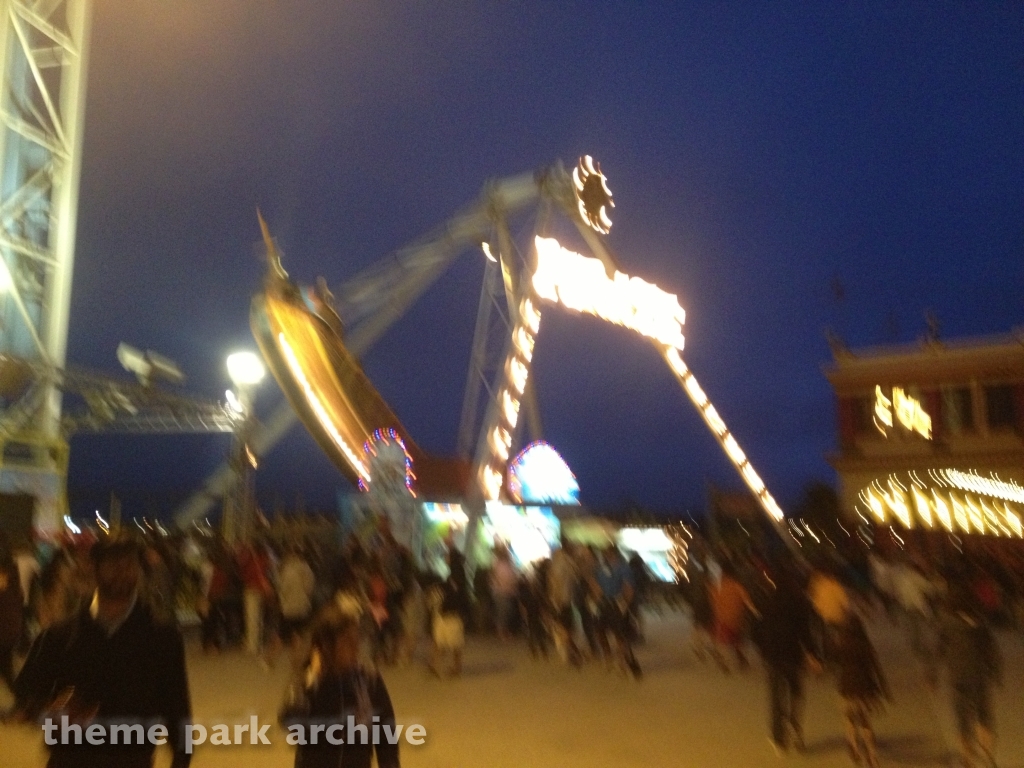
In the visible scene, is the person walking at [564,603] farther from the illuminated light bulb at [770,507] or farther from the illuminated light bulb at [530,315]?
the illuminated light bulb at [770,507]

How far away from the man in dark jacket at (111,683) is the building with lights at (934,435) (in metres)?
33.2

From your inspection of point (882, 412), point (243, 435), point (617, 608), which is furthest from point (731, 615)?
point (882, 412)

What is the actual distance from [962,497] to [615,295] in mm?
19857

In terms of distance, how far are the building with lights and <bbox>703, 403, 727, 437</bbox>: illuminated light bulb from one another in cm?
1154

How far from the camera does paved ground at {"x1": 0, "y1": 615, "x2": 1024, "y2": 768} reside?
7.93 meters

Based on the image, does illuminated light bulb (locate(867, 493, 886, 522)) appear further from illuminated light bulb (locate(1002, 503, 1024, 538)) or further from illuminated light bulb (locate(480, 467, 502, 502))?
illuminated light bulb (locate(480, 467, 502, 502))

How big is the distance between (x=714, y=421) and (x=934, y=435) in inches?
634

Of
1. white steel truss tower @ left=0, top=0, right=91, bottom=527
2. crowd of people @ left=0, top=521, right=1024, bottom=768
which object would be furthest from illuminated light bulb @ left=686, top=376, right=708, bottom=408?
white steel truss tower @ left=0, top=0, right=91, bottom=527

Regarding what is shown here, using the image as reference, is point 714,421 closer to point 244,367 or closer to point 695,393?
point 695,393

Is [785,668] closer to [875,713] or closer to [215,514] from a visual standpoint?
[875,713]

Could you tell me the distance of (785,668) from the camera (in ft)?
27.7

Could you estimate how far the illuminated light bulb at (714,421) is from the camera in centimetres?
2525

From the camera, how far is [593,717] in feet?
31.7

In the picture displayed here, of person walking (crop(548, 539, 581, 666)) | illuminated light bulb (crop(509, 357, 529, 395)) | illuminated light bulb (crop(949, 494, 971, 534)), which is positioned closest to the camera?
person walking (crop(548, 539, 581, 666))
